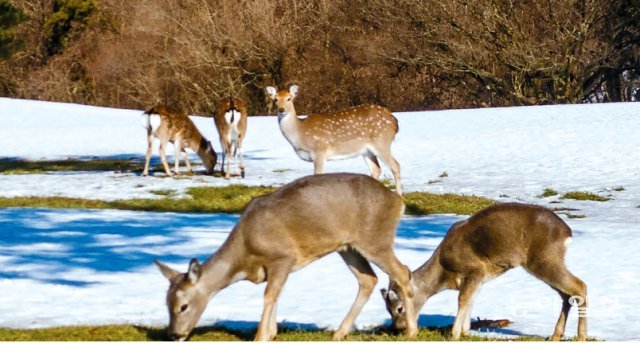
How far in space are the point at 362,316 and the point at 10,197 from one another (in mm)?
12010

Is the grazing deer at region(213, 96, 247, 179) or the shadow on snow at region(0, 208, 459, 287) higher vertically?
the grazing deer at region(213, 96, 247, 179)

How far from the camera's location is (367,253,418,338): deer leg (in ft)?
26.3

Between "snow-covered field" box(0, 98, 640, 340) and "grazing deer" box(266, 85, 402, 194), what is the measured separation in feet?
7.08

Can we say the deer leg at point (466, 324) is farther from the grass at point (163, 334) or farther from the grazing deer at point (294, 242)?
the grazing deer at point (294, 242)

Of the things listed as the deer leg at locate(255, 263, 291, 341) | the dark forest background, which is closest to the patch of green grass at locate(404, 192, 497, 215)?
the deer leg at locate(255, 263, 291, 341)

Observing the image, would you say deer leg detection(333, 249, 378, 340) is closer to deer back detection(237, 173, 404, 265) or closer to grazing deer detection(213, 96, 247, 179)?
deer back detection(237, 173, 404, 265)

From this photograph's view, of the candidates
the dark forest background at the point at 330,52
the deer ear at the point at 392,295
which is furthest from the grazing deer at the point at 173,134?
the dark forest background at the point at 330,52

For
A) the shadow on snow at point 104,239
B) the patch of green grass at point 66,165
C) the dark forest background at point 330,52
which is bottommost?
the shadow on snow at point 104,239

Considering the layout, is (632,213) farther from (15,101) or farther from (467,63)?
(15,101)

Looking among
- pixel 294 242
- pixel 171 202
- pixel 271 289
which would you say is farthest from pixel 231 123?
pixel 271 289

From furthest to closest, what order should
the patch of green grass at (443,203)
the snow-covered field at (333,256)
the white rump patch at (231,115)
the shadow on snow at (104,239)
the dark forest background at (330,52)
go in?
1. the dark forest background at (330,52)
2. the white rump patch at (231,115)
3. the patch of green grass at (443,203)
4. the shadow on snow at (104,239)
5. the snow-covered field at (333,256)

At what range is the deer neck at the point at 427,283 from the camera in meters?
8.80

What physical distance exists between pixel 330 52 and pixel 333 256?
34945 mm

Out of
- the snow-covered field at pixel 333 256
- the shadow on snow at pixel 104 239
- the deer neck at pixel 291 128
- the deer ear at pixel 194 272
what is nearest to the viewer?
the deer ear at pixel 194 272
